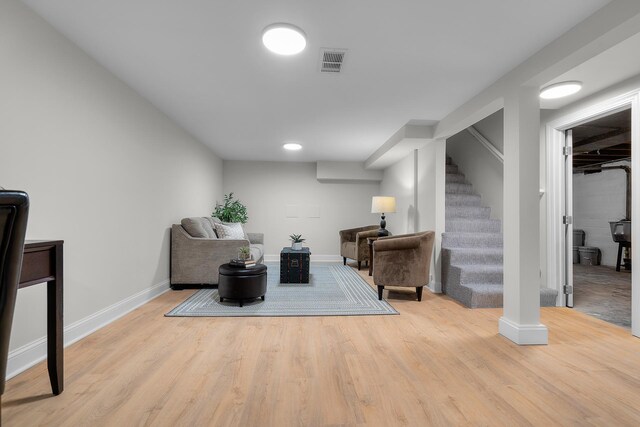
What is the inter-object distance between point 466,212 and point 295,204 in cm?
375

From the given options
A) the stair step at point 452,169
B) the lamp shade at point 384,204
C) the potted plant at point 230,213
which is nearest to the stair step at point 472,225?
the lamp shade at point 384,204

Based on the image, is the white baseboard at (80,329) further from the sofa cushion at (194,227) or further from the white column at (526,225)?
the white column at (526,225)

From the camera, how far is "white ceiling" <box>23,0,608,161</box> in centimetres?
191

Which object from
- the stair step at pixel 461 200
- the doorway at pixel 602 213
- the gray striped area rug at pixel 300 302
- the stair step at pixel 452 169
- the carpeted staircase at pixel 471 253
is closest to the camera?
the gray striped area rug at pixel 300 302

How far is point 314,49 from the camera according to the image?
237 centimetres

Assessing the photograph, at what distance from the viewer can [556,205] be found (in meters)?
3.53

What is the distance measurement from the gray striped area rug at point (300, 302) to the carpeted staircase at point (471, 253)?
960 mm

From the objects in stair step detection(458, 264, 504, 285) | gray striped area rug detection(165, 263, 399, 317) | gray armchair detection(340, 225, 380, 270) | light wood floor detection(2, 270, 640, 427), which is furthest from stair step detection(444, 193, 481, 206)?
light wood floor detection(2, 270, 640, 427)

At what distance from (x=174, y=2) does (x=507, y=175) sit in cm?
279

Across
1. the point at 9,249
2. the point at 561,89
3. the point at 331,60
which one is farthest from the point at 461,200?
the point at 9,249

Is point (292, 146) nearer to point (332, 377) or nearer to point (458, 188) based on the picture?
point (458, 188)

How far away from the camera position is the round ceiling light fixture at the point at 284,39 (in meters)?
2.09

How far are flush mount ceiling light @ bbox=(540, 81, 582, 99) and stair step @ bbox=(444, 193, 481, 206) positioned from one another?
2.19 meters

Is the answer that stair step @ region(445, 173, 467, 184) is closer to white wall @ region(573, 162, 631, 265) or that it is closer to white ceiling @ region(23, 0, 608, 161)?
white ceiling @ region(23, 0, 608, 161)
